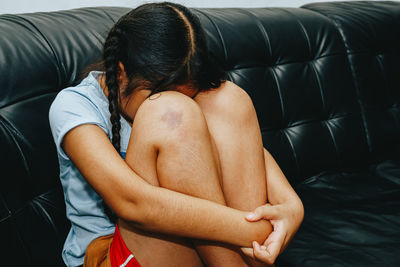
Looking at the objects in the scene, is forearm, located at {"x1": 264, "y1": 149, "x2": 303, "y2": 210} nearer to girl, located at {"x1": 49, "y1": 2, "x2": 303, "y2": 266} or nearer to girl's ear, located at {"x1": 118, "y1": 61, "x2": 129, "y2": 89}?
girl, located at {"x1": 49, "y1": 2, "x2": 303, "y2": 266}

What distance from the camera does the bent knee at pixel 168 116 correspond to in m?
0.67

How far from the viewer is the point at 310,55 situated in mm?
1341

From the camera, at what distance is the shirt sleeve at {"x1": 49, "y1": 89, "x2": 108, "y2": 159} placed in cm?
68

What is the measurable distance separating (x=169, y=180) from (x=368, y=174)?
0.92m

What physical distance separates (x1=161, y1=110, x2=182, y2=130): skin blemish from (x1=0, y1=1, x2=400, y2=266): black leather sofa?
0.34 m

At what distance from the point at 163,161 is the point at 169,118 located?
0.26 ft

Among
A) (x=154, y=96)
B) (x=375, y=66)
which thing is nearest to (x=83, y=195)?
(x=154, y=96)

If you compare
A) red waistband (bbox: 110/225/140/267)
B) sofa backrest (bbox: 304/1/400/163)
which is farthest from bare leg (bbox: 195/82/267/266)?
sofa backrest (bbox: 304/1/400/163)

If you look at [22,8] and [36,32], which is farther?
[22,8]

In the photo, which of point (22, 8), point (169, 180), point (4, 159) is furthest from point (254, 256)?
point (22, 8)

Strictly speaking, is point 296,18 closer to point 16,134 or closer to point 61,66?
point 61,66

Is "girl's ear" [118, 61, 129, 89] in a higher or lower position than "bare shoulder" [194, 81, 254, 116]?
higher

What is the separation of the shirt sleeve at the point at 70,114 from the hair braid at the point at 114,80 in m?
0.03

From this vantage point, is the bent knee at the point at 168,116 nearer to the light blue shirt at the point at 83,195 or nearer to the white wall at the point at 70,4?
the light blue shirt at the point at 83,195
